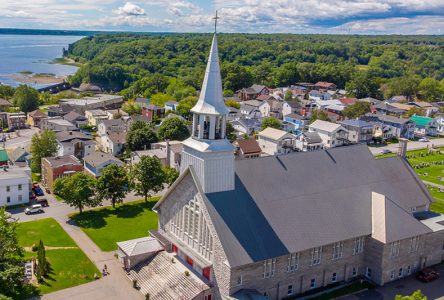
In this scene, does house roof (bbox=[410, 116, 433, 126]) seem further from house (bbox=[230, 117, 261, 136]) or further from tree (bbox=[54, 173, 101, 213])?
tree (bbox=[54, 173, 101, 213])

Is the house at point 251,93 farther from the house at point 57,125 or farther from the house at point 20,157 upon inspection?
the house at point 20,157

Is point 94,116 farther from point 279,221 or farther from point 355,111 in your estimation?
point 279,221

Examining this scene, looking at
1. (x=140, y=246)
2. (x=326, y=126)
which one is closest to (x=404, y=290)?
(x=140, y=246)

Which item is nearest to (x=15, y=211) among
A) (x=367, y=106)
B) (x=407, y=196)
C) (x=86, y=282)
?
(x=86, y=282)

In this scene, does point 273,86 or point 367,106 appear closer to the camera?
point 367,106

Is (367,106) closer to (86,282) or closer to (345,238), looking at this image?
(345,238)

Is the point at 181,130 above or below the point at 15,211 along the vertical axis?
above

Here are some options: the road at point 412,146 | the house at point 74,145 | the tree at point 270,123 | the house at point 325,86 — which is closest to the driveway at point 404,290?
the house at point 74,145

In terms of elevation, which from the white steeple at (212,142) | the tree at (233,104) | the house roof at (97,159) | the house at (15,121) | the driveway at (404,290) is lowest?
the driveway at (404,290)
